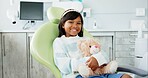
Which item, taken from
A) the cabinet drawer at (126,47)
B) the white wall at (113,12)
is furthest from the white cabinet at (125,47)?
the white wall at (113,12)

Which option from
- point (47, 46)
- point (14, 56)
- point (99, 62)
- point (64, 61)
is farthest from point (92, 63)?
point (14, 56)

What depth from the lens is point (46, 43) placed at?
5.85 feet

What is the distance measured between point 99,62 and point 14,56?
5.28ft

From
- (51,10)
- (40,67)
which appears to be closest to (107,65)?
(51,10)

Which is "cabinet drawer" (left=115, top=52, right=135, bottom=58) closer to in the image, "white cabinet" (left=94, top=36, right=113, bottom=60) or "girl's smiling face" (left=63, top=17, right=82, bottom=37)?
"white cabinet" (left=94, top=36, right=113, bottom=60)

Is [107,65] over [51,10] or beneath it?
beneath

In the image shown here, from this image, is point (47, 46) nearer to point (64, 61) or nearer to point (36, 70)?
point (64, 61)

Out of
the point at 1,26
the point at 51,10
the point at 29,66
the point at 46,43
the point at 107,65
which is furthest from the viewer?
the point at 1,26

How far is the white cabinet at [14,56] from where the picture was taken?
9.68ft

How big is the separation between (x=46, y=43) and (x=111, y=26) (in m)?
1.83

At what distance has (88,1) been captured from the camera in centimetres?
341

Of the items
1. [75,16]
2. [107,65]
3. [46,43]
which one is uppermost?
[75,16]

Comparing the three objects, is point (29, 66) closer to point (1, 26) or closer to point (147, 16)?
point (1, 26)

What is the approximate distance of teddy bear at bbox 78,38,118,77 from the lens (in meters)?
1.53
